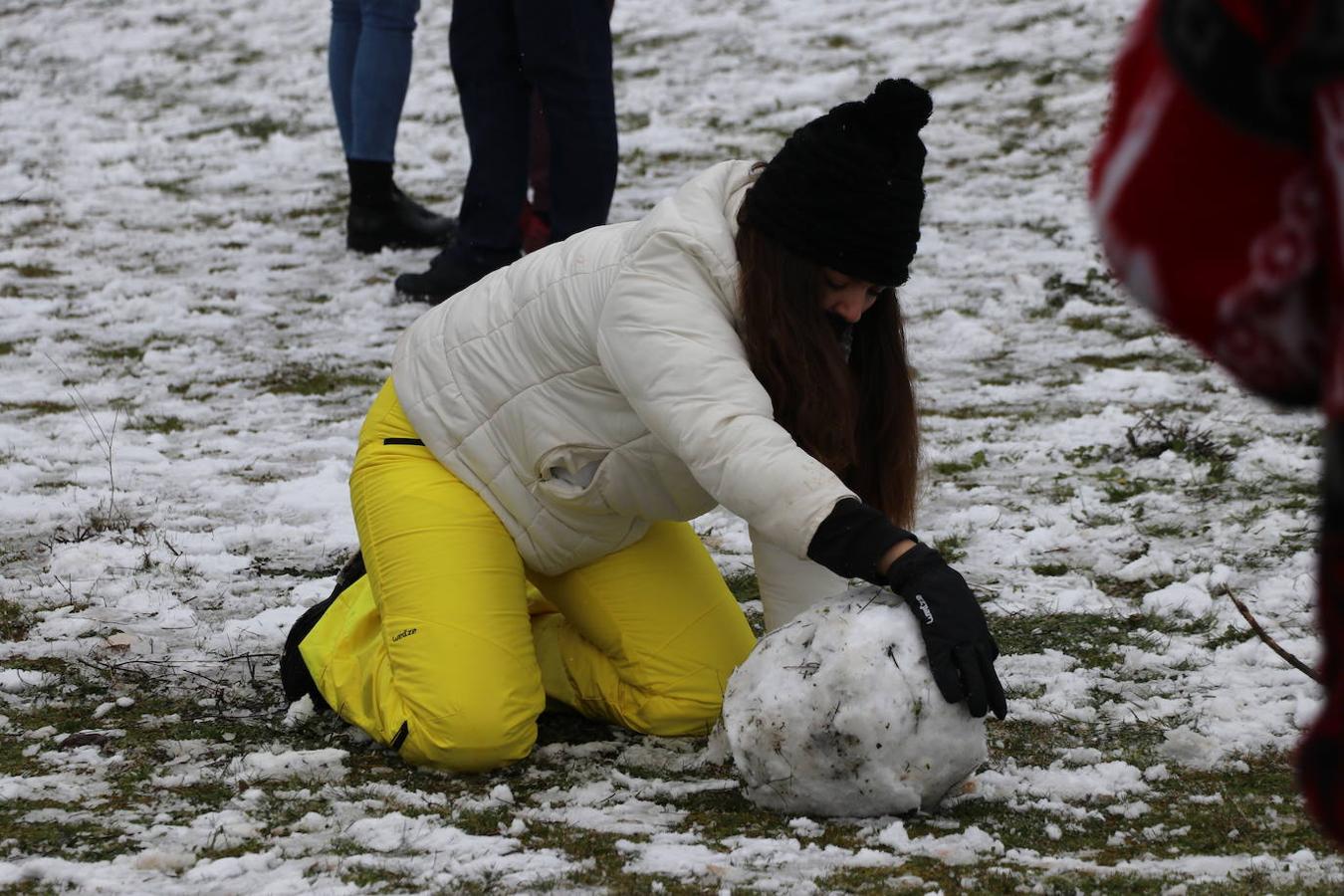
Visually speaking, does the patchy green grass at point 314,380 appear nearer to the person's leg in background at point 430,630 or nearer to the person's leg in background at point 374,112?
the person's leg in background at point 374,112

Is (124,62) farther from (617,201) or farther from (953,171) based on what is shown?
(953,171)

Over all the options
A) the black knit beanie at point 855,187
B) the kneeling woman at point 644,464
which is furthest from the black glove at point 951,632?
the black knit beanie at point 855,187

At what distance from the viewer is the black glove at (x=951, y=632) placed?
259cm

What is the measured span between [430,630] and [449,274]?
3.31m

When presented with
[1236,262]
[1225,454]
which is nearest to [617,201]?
[1225,454]

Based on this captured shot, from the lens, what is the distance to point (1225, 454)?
4.65m

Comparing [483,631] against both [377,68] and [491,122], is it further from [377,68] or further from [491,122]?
[377,68]

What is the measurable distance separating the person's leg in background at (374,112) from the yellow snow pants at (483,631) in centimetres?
330

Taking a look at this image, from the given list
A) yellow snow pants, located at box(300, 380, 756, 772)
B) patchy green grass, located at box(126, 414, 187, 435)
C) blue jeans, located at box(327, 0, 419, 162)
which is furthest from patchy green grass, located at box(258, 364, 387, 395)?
yellow snow pants, located at box(300, 380, 756, 772)

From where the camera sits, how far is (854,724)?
263cm

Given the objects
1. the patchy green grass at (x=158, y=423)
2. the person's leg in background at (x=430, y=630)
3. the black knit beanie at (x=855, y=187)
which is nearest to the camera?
the black knit beanie at (x=855, y=187)

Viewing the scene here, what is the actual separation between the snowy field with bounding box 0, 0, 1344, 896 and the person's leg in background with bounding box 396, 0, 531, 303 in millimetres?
666

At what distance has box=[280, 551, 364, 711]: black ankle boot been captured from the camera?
3350mm

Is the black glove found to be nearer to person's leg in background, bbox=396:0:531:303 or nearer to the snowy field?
the snowy field
